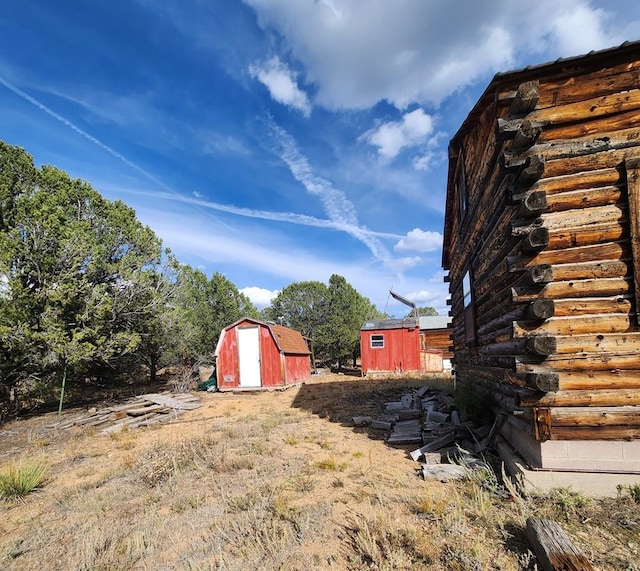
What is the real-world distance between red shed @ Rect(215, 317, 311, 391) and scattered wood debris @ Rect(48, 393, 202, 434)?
18.7 ft

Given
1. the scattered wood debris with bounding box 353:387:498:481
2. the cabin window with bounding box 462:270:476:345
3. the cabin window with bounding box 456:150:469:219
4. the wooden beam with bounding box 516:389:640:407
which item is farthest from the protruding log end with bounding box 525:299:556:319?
the cabin window with bounding box 456:150:469:219

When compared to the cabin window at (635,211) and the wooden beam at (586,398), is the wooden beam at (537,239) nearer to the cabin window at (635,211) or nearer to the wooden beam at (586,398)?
the cabin window at (635,211)

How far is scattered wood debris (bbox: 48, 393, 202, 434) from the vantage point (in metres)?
11.3

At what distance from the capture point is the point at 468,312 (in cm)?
870

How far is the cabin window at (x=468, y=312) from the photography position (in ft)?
26.0

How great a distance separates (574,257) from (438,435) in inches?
169

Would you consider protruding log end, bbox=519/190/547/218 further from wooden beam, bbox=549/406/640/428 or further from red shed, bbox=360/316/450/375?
red shed, bbox=360/316/450/375

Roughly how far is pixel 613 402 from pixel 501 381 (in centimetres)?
168

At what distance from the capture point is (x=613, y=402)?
166 inches

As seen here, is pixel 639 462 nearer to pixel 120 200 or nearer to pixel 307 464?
pixel 307 464

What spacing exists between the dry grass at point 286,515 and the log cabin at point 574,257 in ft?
2.34

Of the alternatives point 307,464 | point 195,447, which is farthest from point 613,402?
point 195,447

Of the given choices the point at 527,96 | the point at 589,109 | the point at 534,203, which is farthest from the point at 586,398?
the point at 527,96

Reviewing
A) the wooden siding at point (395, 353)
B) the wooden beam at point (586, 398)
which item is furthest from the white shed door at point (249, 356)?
the wooden beam at point (586, 398)
